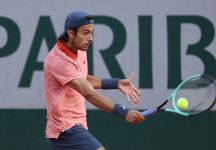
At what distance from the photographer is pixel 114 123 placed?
25.4 ft

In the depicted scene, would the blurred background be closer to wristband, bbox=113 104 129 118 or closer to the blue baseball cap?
the blue baseball cap

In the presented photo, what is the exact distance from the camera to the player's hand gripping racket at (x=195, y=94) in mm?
5762

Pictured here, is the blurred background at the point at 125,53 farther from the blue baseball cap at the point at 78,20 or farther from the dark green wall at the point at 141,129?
the blue baseball cap at the point at 78,20

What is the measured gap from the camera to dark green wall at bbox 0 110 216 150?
7.73 m

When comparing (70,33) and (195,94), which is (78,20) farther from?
(195,94)

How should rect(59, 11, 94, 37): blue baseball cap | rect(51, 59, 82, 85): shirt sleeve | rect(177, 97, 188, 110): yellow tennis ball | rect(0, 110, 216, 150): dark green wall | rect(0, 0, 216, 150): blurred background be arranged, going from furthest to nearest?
1. rect(0, 110, 216, 150): dark green wall
2. rect(0, 0, 216, 150): blurred background
3. rect(177, 97, 188, 110): yellow tennis ball
4. rect(59, 11, 94, 37): blue baseball cap
5. rect(51, 59, 82, 85): shirt sleeve

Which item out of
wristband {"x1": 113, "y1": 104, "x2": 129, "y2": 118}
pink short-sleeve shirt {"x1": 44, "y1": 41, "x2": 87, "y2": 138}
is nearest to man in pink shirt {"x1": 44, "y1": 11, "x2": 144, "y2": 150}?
pink short-sleeve shirt {"x1": 44, "y1": 41, "x2": 87, "y2": 138}

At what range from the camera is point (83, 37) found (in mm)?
5570

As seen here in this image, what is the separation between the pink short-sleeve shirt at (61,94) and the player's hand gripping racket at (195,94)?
69 centimetres

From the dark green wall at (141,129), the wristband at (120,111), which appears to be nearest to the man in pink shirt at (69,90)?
the wristband at (120,111)

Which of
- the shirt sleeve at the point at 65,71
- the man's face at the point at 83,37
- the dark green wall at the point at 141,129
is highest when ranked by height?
the man's face at the point at 83,37

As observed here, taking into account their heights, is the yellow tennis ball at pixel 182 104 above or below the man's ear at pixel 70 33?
below

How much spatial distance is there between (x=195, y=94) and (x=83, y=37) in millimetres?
977

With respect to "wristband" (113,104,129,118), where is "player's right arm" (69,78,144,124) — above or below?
above
